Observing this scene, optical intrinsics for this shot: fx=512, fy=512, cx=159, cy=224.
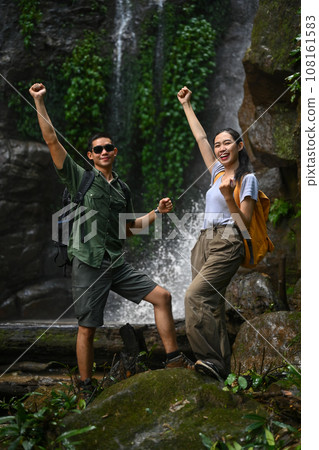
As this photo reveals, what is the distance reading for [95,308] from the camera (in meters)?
4.02

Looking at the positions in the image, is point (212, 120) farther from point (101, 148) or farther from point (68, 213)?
point (68, 213)

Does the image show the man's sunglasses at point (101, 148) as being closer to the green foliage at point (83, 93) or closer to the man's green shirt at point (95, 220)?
the man's green shirt at point (95, 220)

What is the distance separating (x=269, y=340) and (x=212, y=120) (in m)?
7.06

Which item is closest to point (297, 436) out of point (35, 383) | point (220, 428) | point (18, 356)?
point (220, 428)

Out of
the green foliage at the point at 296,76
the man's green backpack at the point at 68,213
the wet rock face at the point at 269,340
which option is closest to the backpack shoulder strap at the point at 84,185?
the man's green backpack at the point at 68,213

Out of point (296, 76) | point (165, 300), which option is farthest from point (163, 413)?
point (296, 76)

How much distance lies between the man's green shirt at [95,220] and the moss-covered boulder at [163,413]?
106 centimetres

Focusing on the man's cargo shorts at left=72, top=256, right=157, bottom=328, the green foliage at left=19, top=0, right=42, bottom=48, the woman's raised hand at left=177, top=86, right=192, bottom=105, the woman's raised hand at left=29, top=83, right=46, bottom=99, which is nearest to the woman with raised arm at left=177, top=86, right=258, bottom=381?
the man's cargo shorts at left=72, top=256, right=157, bottom=328

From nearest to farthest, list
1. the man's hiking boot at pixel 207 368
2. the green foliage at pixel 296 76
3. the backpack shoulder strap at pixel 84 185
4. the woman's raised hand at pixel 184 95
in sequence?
1. the man's hiking boot at pixel 207 368
2. the backpack shoulder strap at pixel 84 185
3. the woman's raised hand at pixel 184 95
4. the green foliage at pixel 296 76

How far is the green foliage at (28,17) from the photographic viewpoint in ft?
37.1

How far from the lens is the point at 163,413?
3197 millimetres

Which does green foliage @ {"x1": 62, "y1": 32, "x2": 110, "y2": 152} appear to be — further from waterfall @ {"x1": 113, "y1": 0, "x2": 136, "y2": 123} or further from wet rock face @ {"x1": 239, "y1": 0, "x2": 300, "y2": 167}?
wet rock face @ {"x1": 239, "y1": 0, "x2": 300, "y2": 167}
